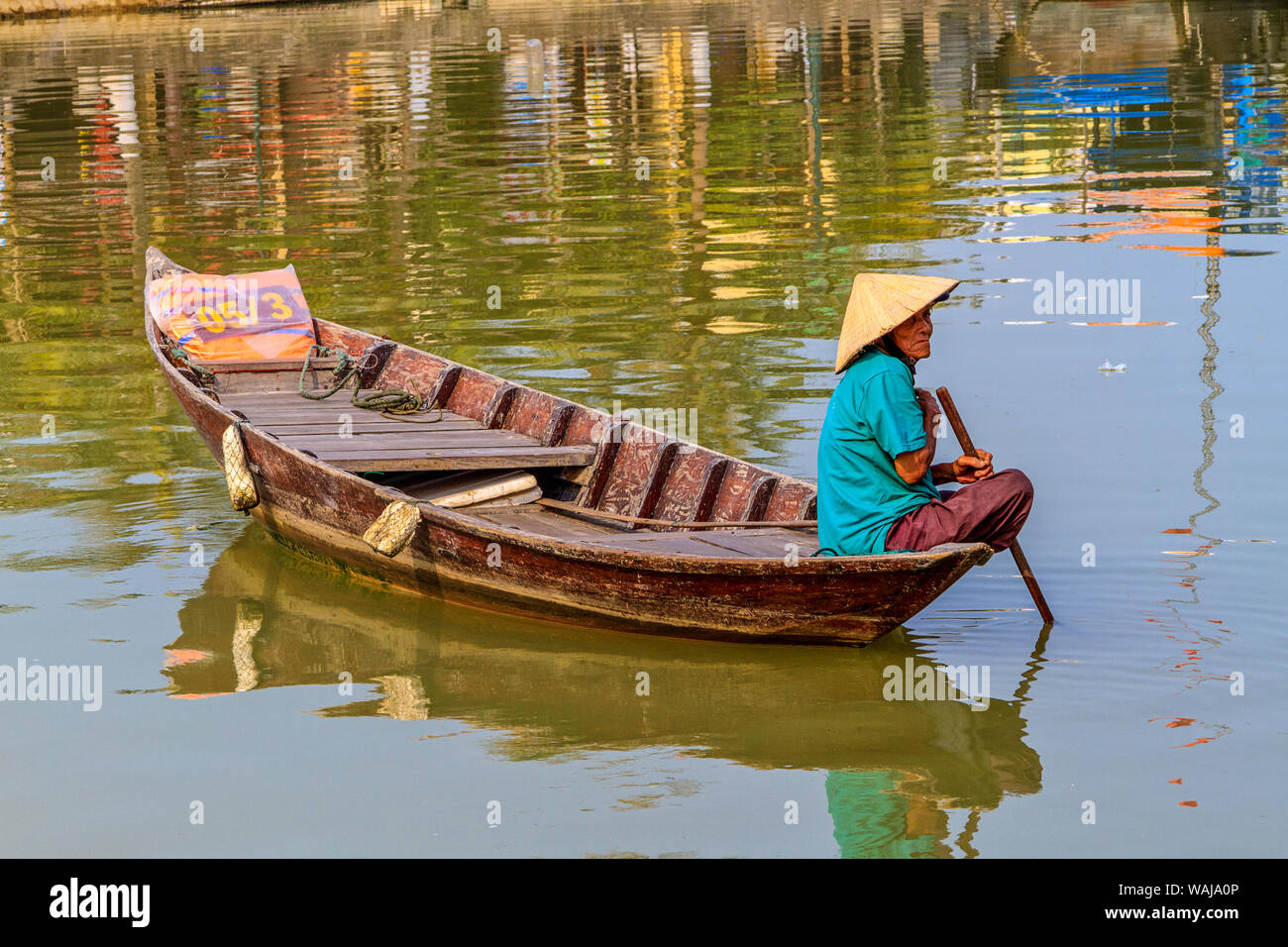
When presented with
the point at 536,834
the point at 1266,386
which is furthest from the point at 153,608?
the point at 1266,386

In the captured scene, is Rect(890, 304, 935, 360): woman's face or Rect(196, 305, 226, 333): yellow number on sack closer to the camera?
Rect(890, 304, 935, 360): woman's face

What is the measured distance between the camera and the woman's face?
6297 mm

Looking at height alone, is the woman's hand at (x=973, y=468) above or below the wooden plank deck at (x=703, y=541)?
above

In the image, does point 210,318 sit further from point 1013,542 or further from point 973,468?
point 1013,542

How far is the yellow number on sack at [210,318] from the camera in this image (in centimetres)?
1067

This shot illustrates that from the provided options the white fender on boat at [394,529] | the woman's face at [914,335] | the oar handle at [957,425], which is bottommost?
the white fender on boat at [394,529]

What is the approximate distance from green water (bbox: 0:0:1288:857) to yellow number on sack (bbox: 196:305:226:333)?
73 centimetres

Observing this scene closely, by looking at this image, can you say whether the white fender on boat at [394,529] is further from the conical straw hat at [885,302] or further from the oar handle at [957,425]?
the oar handle at [957,425]

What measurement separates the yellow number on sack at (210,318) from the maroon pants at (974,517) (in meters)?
5.78

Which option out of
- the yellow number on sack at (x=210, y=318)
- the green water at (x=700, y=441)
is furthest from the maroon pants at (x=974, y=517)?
the yellow number on sack at (x=210, y=318)

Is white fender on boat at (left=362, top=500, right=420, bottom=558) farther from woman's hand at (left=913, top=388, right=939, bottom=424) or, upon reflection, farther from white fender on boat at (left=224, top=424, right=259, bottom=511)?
woman's hand at (left=913, top=388, right=939, bottom=424)

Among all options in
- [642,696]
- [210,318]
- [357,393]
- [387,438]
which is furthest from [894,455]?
[210,318]

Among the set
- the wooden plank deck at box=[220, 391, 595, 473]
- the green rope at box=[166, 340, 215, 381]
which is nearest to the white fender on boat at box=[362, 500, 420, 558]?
the wooden plank deck at box=[220, 391, 595, 473]
